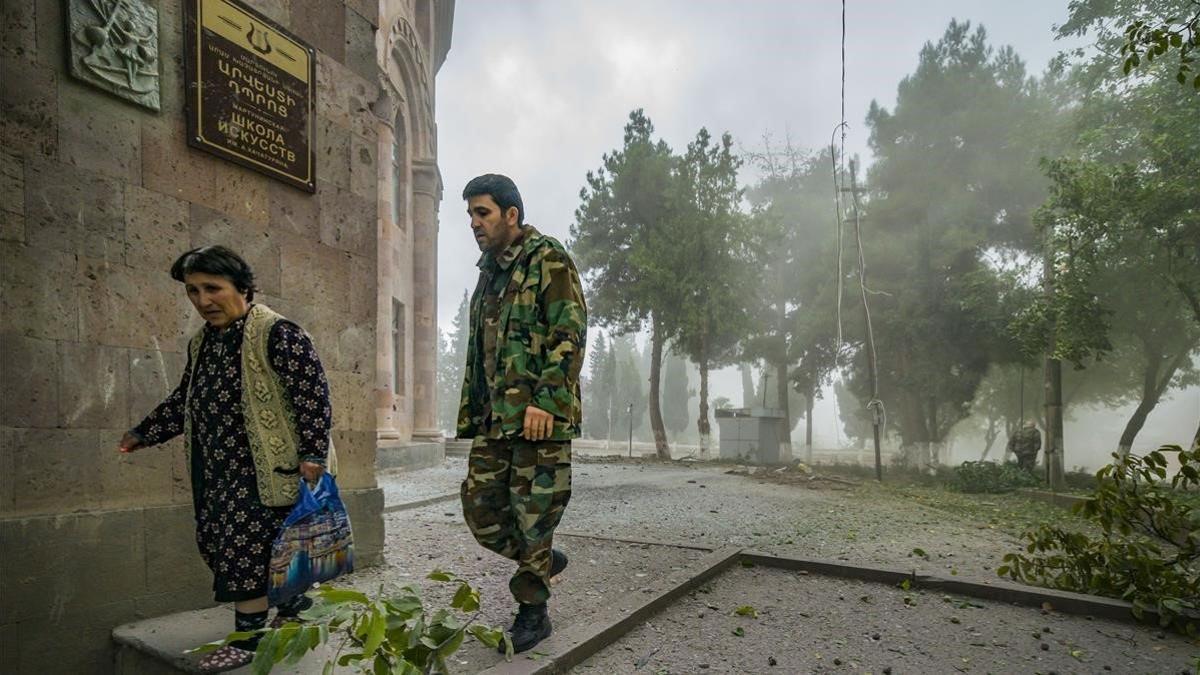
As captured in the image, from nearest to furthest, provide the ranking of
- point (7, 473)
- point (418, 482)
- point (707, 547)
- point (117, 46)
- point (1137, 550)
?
point (7, 473) → point (117, 46) → point (1137, 550) → point (707, 547) → point (418, 482)

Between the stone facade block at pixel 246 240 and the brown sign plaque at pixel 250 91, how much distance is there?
376mm

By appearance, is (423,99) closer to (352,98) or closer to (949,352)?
(352,98)

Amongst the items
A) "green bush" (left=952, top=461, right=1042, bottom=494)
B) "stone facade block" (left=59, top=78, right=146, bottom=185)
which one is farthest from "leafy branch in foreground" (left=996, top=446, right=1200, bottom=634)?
"green bush" (left=952, top=461, right=1042, bottom=494)

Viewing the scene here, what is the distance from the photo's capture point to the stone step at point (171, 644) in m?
2.59

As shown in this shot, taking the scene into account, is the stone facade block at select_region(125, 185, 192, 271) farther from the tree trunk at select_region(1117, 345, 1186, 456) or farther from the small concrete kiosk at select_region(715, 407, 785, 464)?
the tree trunk at select_region(1117, 345, 1186, 456)

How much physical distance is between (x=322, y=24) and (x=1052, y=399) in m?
16.8

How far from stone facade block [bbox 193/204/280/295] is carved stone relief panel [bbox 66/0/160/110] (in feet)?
2.14

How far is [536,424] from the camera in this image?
9.41 feet

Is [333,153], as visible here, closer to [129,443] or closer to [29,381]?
[29,381]

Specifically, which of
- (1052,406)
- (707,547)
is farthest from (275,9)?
(1052,406)

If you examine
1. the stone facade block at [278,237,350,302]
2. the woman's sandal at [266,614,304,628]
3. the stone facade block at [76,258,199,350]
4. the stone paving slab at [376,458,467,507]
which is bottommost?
the stone paving slab at [376,458,467,507]

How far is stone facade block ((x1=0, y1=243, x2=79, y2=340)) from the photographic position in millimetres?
2844

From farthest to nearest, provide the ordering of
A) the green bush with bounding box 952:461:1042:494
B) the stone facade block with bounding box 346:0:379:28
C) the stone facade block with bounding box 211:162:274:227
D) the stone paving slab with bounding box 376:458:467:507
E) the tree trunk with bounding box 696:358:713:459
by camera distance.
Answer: the tree trunk with bounding box 696:358:713:459
the green bush with bounding box 952:461:1042:494
the stone paving slab with bounding box 376:458:467:507
the stone facade block with bounding box 346:0:379:28
the stone facade block with bounding box 211:162:274:227

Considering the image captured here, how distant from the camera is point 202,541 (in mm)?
2816
